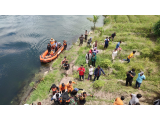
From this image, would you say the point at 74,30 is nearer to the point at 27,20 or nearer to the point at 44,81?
the point at 27,20

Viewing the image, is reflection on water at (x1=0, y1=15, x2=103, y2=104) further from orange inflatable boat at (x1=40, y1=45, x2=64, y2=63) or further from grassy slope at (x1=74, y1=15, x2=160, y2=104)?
grassy slope at (x1=74, y1=15, x2=160, y2=104)

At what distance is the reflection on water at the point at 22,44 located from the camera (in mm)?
8406

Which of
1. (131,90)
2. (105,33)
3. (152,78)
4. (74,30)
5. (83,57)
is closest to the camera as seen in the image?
(131,90)

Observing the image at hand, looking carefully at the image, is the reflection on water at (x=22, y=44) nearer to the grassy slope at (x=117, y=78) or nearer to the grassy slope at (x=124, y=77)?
the grassy slope at (x=117, y=78)

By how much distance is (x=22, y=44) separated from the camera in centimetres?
1298

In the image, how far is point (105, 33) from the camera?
1472cm

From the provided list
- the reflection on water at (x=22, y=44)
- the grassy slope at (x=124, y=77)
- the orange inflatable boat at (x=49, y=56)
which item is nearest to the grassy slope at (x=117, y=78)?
the grassy slope at (x=124, y=77)

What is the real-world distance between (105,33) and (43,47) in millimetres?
9256

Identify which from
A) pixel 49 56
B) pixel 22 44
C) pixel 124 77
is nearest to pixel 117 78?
pixel 124 77

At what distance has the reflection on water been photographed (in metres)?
8.41

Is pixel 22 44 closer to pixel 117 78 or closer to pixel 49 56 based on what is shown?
pixel 49 56

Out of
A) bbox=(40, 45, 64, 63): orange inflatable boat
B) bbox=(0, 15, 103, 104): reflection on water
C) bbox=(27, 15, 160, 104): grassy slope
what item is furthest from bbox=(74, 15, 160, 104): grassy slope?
bbox=(0, 15, 103, 104): reflection on water

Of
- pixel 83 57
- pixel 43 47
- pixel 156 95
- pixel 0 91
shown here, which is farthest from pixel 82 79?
pixel 43 47

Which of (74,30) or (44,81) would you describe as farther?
(74,30)
